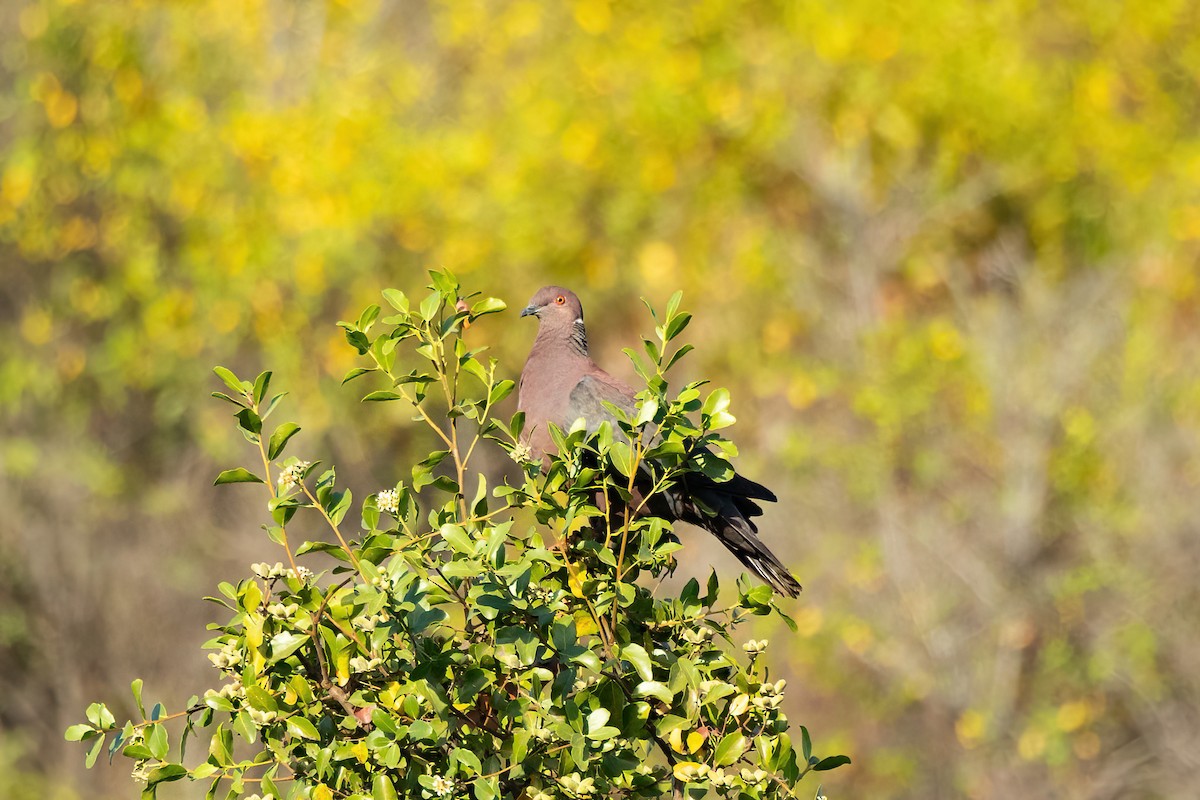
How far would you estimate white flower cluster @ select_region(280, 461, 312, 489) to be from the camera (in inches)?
120

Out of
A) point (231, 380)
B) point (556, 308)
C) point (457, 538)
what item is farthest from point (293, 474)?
point (556, 308)

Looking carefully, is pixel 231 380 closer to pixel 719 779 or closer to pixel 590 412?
pixel 719 779

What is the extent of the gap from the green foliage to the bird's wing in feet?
6.51

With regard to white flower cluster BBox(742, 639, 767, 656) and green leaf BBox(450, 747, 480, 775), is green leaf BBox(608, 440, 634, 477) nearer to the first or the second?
white flower cluster BBox(742, 639, 767, 656)

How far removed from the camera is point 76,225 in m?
15.6

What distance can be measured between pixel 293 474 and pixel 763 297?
44.4 feet

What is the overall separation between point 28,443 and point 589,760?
39.4ft

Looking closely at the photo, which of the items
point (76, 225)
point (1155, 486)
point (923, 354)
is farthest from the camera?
point (76, 225)

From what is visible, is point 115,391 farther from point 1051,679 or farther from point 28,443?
point 1051,679

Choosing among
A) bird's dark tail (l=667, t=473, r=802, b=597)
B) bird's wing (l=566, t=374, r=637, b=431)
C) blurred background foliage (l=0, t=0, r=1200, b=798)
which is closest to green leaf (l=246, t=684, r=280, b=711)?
bird's dark tail (l=667, t=473, r=802, b=597)

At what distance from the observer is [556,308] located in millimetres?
6109

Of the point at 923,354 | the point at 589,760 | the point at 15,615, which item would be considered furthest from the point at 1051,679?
the point at 589,760

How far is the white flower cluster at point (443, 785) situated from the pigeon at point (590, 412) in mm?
1627

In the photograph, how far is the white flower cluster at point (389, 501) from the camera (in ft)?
10.2
